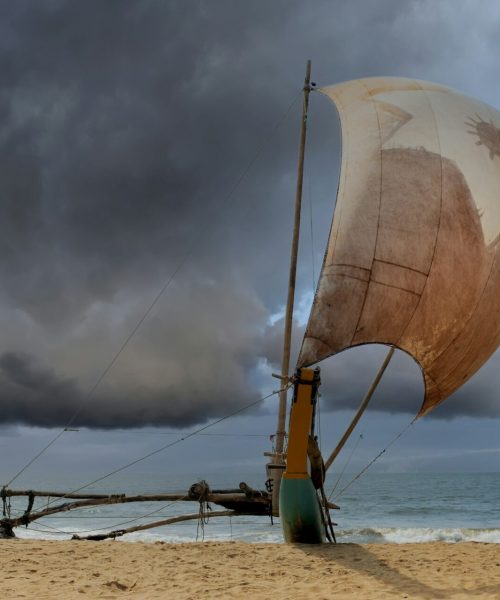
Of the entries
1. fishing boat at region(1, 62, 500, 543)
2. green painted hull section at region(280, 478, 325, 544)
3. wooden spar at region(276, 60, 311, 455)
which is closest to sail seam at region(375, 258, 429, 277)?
fishing boat at region(1, 62, 500, 543)

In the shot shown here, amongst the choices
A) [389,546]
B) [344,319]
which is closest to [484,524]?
[389,546]

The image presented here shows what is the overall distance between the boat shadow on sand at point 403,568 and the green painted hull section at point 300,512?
0.22m

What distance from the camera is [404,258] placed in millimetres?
11398

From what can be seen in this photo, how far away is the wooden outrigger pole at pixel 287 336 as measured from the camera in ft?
45.6

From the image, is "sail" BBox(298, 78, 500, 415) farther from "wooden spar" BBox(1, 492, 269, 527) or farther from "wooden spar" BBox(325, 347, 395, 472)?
"wooden spar" BBox(1, 492, 269, 527)

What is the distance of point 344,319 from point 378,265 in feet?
3.81

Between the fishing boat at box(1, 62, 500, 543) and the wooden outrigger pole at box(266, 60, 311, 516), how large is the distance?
1.56 m

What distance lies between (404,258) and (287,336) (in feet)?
13.8

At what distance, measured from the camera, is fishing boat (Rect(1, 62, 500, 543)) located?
11.2 meters

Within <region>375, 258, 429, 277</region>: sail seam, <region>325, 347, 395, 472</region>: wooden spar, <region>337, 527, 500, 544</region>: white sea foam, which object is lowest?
<region>337, 527, 500, 544</region>: white sea foam

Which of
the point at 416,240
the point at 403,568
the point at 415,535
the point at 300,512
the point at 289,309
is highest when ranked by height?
the point at 416,240

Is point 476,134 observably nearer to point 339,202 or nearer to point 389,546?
point 339,202

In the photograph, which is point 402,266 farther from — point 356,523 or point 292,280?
point 356,523

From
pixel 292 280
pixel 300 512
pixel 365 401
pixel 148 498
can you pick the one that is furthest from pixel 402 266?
pixel 148 498
